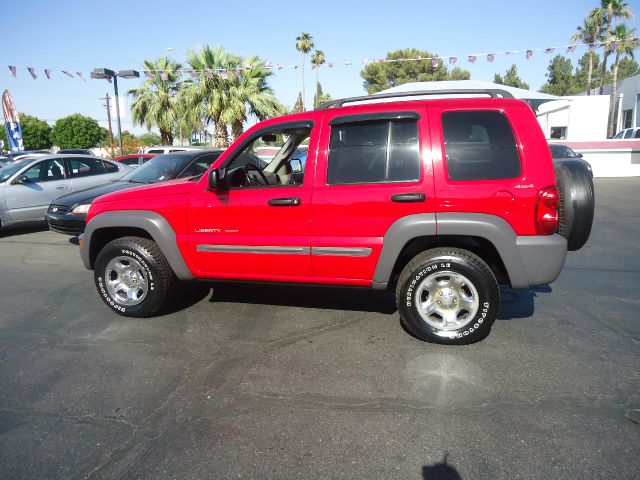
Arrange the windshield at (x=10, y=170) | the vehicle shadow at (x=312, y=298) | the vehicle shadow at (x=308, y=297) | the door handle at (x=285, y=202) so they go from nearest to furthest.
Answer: the door handle at (x=285, y=202), the vehicle shadow at (x=312, y=298), the vehicle shadow at (x=308, y=297), the windshield at (x=10, y=170)

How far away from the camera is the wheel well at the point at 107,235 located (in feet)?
14.4

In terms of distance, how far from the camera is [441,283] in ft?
12.0

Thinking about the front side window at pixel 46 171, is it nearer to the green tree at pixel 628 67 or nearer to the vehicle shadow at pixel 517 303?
the vehicle shadow at pixel 517 303

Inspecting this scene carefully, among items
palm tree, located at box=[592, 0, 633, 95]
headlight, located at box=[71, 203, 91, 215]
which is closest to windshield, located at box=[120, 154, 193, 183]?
headlight, located at box=[71, 203, 91, 215]

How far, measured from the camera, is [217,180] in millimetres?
3820

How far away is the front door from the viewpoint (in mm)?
3771

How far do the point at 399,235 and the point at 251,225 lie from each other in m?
1.27

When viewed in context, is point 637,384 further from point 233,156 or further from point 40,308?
point 40,308

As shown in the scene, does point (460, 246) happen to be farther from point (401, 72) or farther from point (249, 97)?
point (401, 72)

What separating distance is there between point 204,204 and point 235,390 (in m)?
1.70

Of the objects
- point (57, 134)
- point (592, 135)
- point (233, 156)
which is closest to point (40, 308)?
point (233, 156)

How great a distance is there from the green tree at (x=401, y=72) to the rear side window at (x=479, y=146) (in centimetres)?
4717

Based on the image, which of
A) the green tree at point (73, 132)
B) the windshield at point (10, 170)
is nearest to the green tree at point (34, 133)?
the green tree at point (73, 132)

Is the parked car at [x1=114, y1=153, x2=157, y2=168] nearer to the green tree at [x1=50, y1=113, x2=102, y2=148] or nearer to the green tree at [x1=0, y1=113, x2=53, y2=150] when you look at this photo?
the green tree at [x1=50, y1=113, x2=102, y2=148]
